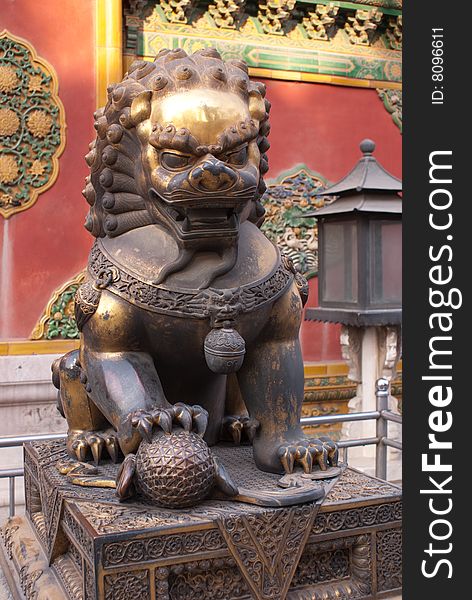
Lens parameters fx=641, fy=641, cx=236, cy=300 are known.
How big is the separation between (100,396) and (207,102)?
2.05ft

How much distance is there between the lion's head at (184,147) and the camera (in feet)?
3.93

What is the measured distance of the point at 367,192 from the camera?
3.48 m

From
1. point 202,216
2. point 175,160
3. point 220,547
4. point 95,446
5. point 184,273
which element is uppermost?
point 175,160

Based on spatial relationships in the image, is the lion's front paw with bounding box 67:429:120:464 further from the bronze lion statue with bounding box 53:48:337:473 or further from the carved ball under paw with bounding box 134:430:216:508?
the carved ball under paw with bounding box 134:430:216:508

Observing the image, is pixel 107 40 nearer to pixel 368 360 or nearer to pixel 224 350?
pixel 368 360

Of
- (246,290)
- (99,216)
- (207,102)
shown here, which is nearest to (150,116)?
(207,102)

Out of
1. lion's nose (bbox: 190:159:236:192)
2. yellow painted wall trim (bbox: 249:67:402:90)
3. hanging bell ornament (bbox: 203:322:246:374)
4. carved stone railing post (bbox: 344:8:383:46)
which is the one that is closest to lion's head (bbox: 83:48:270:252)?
lion's nose (bbox: 190:159:236:192)

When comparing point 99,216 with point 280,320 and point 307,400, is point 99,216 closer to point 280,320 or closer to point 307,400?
point 280,320

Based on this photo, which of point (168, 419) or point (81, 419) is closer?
point (168, 419)

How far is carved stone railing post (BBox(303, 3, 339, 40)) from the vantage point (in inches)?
188

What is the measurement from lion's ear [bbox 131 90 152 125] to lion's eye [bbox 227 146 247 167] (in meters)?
0.18

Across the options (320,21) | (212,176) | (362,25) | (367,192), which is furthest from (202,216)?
(362,25)

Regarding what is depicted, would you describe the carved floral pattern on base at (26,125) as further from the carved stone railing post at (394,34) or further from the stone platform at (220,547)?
the stone platform at (220,547)

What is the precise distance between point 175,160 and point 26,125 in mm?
3215
